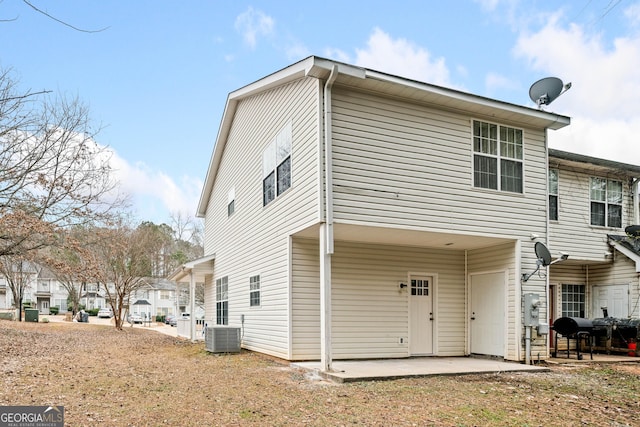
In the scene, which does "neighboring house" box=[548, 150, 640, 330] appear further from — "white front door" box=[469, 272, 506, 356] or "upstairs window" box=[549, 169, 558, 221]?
"white front door" box=[469, 272, 506, 356]

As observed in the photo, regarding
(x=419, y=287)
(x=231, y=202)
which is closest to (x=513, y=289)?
(x=419, y=287)

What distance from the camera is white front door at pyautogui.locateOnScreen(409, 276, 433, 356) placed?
1156 cm

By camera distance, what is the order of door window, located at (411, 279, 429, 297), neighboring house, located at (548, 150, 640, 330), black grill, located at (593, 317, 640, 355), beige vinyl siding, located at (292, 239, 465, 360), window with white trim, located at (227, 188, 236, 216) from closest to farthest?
1. beige vinyl siding, located at (292, 239, 465, 360)
2. door window, located at (411, 279, 429, 297)
3. black grill, located at (593, 317, 640, 355)
4. neighboring house, located at (548, 150, 640, 330)
5. window with white trim, located at (227, 188, 236, 216)

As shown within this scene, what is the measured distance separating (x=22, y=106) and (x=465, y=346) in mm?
11098

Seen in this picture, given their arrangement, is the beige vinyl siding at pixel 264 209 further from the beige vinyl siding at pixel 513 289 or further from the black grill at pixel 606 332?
the black grill at pixel 606 332

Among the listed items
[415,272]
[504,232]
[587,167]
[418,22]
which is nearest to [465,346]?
[415,272]

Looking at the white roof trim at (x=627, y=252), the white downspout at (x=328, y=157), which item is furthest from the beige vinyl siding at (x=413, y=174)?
the white roof trim at (x=627, y=252)

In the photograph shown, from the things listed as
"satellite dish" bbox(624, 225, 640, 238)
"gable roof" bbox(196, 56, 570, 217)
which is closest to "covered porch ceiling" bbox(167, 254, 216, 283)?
"gable roof" bbox(196, 56, 570, 217)

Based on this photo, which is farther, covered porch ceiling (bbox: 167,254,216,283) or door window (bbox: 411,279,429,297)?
covered porch ceiling (bbox: 167,254,216,283)

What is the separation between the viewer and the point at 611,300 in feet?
45.0

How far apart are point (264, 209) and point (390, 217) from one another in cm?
427

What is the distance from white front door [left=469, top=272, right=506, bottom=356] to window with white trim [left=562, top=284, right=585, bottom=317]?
13.4 ft

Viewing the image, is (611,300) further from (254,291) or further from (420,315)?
(254,291)

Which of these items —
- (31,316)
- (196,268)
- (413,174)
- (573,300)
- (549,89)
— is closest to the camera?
(413,174)
